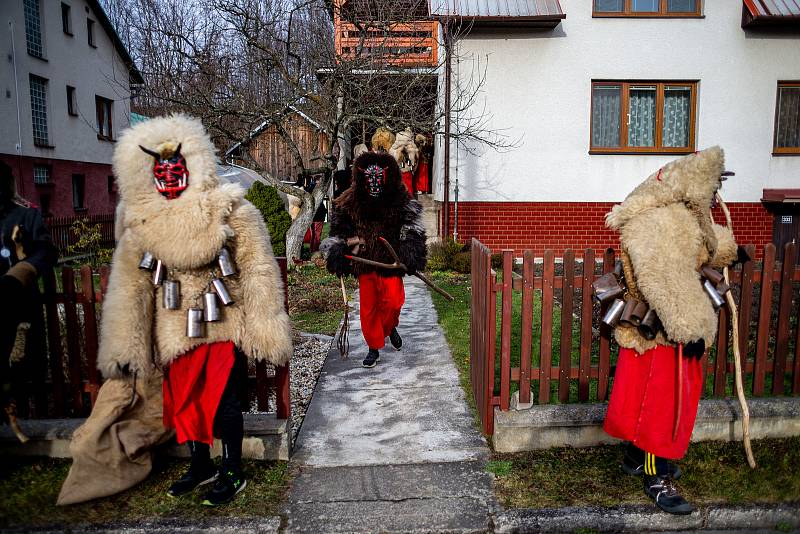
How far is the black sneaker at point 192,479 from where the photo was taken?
3.45m

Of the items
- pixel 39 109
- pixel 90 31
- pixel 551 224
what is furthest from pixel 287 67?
pixel 90 31

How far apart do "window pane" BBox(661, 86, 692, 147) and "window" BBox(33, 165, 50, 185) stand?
18567 millimetres

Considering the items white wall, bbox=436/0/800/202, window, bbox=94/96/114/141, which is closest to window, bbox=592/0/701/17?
white wall, bbox=436/0/800/202

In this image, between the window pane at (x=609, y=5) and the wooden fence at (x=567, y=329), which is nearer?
the wooden fence at (x=567, y=329)

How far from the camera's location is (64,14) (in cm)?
2189

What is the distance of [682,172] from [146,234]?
111 inches

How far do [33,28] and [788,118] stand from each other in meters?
21.5

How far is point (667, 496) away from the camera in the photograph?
10.6ft

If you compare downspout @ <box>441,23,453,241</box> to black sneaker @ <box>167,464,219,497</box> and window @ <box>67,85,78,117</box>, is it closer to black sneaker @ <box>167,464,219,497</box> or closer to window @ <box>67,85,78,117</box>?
black sneaker @ <box>167,464,219,497</box>

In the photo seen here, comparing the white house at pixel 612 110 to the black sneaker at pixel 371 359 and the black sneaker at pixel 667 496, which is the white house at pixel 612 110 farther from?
the black sneaker at pixel 667 496

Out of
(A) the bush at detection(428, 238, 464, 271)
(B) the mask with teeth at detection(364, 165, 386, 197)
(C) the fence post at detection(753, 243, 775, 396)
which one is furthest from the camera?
(A) the bush at detection(428, 238, 464, 271)

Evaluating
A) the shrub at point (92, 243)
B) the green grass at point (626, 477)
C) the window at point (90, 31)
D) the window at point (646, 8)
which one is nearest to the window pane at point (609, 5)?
the window at point (646, 8)

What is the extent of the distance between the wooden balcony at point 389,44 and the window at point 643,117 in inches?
137

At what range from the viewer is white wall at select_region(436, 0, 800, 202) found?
39.0 ft
